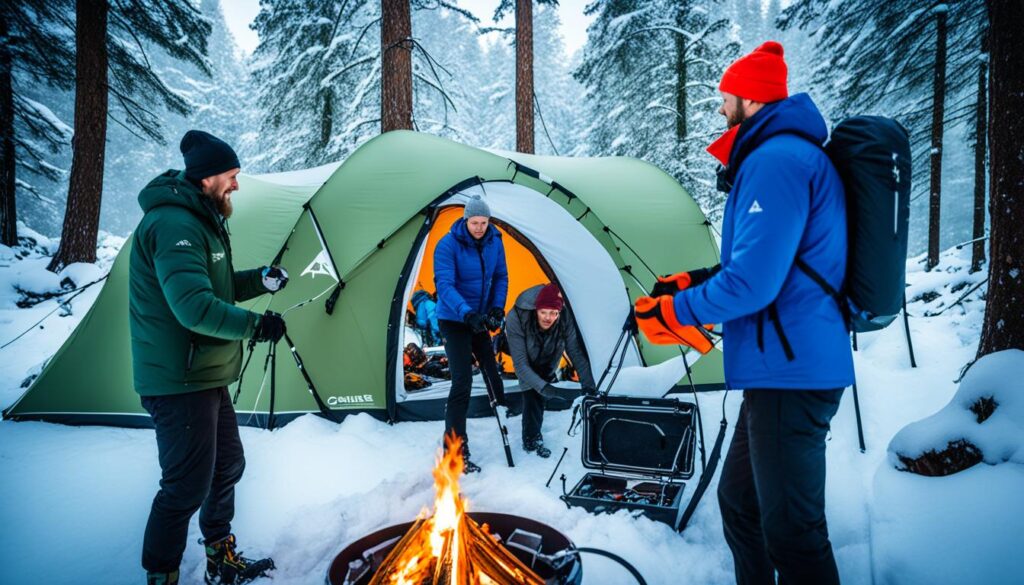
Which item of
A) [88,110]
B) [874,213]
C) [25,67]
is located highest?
[25,67]

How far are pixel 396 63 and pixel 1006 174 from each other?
6.16 m

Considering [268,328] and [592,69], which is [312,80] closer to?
[592,69]

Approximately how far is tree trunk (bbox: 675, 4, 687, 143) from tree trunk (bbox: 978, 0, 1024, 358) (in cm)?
901

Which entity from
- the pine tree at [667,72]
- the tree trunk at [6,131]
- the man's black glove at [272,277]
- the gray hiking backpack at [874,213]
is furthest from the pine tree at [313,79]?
the gray hiking backpack at [874,213]

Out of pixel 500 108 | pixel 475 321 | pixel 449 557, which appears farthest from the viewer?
pixel 500 108

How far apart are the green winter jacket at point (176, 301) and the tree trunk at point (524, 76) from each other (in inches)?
300

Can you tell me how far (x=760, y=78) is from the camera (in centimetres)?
176

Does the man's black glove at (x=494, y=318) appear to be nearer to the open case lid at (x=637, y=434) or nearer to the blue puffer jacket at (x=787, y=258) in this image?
the open case lid at (x=637, y=434)

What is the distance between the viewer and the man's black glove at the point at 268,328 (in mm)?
2258

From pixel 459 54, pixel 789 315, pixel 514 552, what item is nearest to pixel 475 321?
pixel 514 552

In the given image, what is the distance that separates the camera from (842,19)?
35.5 feet

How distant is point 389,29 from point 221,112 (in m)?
30.4

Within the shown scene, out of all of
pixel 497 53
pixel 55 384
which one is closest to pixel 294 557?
pixel 55 384

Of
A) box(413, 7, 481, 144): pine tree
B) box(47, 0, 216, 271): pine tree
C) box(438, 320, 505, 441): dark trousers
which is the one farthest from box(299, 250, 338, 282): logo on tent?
box(413, 7, 481, 144): pine tree
